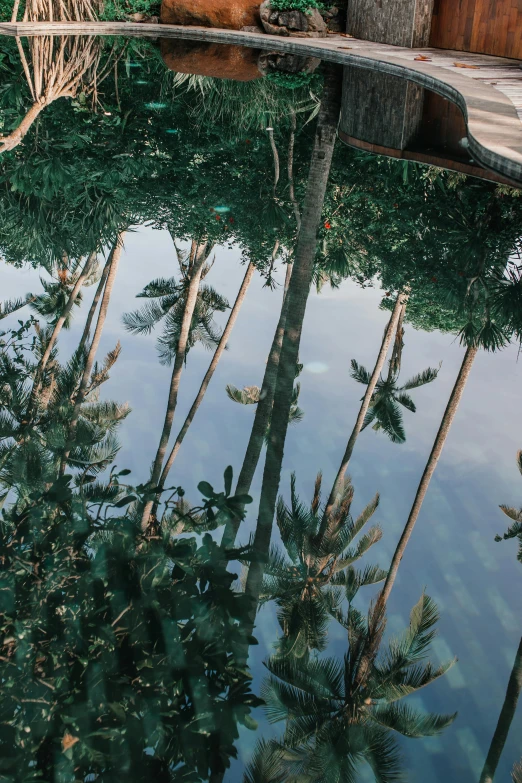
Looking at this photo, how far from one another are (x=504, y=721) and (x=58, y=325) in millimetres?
2523

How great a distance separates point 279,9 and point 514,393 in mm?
11136

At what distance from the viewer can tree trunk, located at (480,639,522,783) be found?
1.68 metres

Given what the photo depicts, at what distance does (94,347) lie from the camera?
3.26m

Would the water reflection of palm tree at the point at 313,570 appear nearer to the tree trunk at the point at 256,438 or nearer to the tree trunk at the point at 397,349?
the tree trunk at the point at 256,438

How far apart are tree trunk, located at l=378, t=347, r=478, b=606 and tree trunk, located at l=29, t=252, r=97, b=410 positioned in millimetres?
1480

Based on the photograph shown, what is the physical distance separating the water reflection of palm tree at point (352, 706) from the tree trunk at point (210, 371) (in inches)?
29.0

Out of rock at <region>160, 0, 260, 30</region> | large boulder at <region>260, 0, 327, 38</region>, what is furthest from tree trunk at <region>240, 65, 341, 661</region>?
rock at <region>160, 0, 260, 30</region>

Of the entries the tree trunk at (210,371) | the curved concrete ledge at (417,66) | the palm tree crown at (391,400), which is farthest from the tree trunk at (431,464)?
the curved concrete ledge at (417,66)

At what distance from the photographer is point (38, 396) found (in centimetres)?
293

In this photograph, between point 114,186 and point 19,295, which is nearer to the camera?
point 19,295

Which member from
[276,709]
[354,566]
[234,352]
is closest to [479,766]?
[276,709]

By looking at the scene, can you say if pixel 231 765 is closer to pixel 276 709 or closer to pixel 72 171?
pixel 276 709

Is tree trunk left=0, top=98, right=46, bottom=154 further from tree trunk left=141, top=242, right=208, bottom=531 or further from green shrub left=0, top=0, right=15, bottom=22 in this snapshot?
green shrub left=0, top=0, right=15, bottom=22

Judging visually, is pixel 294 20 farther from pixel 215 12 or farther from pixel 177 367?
pixel 177 367
